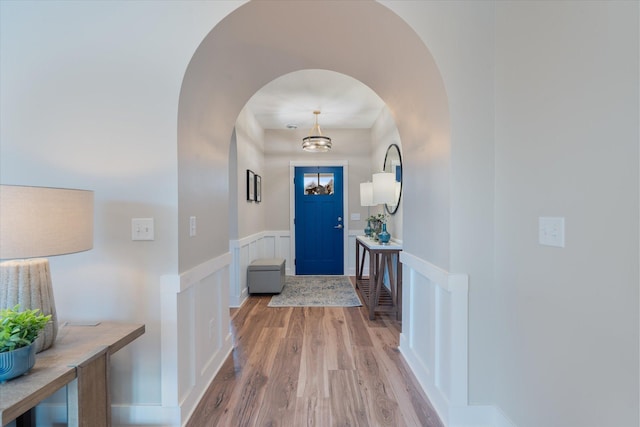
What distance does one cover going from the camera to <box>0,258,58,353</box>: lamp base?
3.70ft

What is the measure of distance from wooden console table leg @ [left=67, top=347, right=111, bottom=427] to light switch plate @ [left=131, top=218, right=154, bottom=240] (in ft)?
1.82

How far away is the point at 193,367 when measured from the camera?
1768mm

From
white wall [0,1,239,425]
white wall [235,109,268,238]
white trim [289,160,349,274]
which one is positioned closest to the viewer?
white wall [0,1,239,425]

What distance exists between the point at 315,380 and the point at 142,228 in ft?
4.82

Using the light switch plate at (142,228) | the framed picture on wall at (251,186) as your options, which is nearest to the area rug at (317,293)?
the framed picture on wall at (251,186)

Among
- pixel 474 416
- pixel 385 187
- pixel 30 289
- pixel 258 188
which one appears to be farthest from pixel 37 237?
pixel 258 188

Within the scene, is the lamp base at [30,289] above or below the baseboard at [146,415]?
above

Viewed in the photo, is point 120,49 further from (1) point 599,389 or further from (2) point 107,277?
(1) point 599,389

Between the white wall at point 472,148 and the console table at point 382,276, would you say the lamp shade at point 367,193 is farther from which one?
the white wall at point 472,148

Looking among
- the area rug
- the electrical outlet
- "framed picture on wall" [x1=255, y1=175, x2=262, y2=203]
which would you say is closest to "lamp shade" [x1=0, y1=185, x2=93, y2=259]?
the electrical outlet

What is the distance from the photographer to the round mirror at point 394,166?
3.73m

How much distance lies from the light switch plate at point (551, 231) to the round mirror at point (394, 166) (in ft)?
8.00

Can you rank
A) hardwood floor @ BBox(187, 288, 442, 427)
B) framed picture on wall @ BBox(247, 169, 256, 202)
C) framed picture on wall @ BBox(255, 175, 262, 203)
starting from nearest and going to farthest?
hardwood floor @ BBox(187, 288, 442, 427)
framed picture on wall @ BBox(247, 169, 256, 202)
framed picture on wall @ BBox(255, 175, 262, 203)

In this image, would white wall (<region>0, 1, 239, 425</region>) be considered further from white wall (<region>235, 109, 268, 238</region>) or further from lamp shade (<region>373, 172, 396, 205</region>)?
lamp shade (<region>373, 172, 396, 205</region>)
